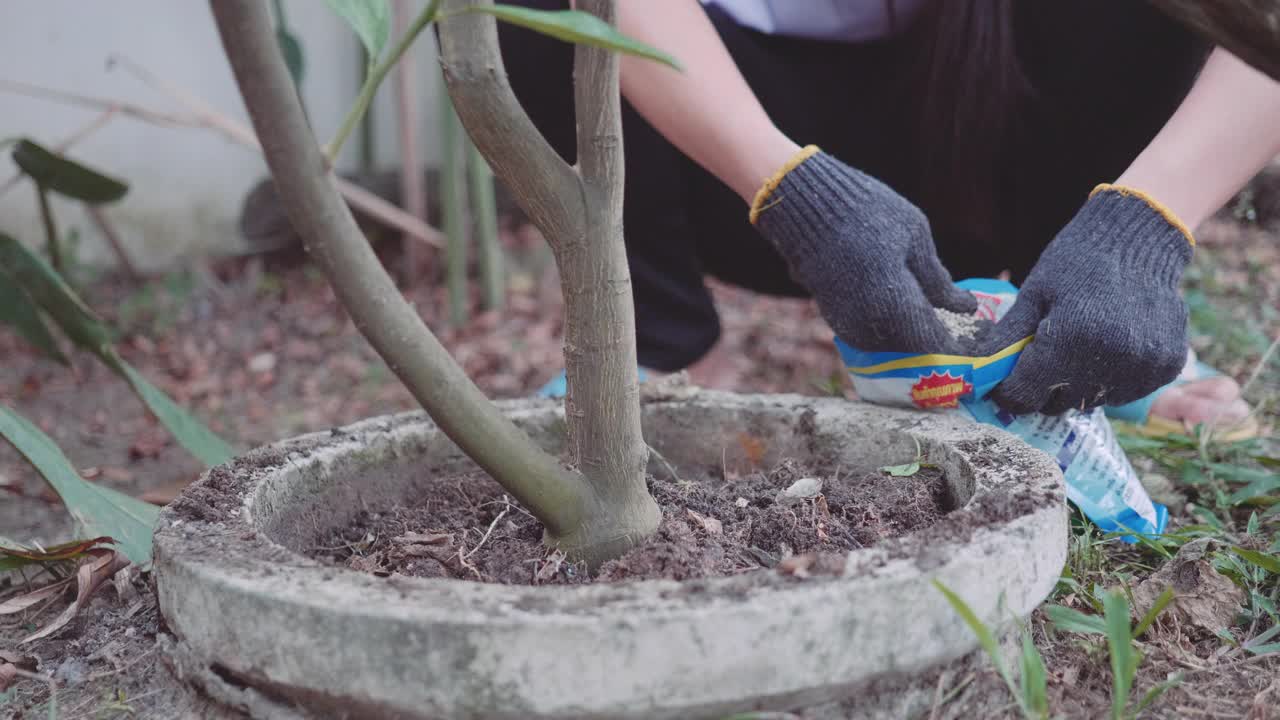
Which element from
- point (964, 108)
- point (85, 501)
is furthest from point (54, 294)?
point (964, 108)

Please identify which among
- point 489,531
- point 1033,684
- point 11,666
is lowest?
point 11,666

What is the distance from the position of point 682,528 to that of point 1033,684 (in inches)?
11.3

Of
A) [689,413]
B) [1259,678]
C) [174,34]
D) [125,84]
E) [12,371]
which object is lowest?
[12,371]

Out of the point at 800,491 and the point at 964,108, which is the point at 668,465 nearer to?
the point at 800,491

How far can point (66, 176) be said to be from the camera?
Answer: 1475 millimetres

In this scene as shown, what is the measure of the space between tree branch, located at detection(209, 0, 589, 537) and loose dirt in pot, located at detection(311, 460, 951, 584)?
0.22 feet

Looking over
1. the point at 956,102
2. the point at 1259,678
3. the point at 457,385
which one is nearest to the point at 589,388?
the point at 457,385

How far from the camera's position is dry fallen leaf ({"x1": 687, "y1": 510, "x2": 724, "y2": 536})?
872 millimetres

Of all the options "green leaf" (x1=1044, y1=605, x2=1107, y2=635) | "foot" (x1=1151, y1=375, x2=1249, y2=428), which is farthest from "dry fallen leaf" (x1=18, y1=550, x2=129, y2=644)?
"foot" (x1=1151, y1=375, x2=1249, y2=428)

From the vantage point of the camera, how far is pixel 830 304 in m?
1.09

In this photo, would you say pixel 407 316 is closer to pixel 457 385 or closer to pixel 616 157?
pixel 457 385

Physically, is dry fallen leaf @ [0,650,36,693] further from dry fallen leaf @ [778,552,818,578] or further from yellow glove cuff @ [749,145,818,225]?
yellow glove cuff @ [749,145,818,225]

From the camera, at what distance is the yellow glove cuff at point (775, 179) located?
3.59 ft

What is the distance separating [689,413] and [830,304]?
19 centimetres
